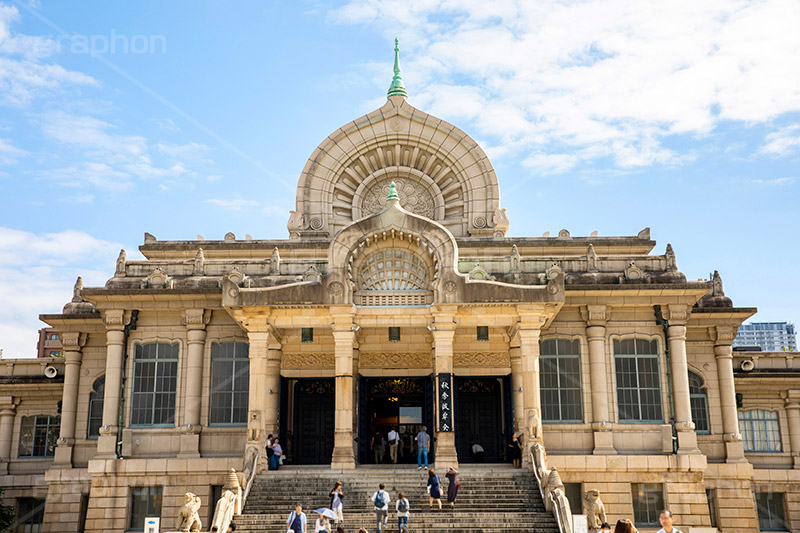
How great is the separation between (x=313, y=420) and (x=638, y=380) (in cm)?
1280

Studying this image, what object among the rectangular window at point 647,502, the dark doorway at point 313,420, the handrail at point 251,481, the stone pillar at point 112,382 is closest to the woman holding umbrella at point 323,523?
the handrail at point 251,481

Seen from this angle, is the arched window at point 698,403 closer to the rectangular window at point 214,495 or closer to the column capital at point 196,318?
the rectangular window at point 214,495

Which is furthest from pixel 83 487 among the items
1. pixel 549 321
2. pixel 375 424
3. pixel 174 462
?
pixel 549 321

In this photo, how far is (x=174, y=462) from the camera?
28453 mm

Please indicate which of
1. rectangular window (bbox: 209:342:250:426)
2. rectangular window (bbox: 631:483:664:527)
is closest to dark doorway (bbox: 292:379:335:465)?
rectangular window (bbox: 209:342:250:426)

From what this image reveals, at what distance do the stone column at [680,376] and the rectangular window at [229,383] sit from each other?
15.7 m

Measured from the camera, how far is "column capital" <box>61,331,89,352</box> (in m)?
32.3

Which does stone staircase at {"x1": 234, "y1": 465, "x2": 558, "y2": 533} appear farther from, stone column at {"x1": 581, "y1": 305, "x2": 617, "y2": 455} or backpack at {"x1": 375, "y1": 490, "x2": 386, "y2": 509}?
Result: stone column at {"x1": 581, "y1": 305, "x2": 617, "y2": 455}

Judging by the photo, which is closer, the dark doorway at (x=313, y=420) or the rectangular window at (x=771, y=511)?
the dark doorway at (x=313, y=420)

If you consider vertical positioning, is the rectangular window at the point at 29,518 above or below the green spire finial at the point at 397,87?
below

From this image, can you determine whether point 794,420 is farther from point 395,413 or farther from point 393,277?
point 393,277

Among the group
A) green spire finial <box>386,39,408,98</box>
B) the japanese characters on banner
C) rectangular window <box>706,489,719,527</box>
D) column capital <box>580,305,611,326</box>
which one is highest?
green spire finial <box>386,39,408,98</box>

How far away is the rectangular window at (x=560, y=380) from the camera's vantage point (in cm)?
2931

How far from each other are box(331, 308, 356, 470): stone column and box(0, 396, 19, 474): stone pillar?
17645mm
